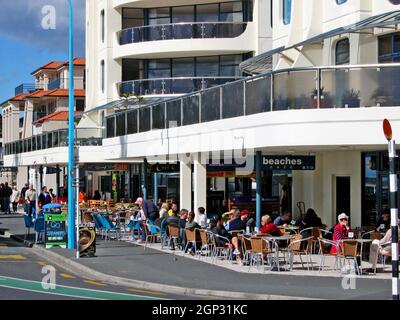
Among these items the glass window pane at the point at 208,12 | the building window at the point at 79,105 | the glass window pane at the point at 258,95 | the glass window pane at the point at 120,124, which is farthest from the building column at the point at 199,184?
the building window at the point at 79,105

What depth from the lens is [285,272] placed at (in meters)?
19.8

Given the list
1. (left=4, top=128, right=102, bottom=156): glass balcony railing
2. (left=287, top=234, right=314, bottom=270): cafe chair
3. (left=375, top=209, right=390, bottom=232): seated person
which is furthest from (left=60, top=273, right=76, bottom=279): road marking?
(left=4, top=128, right=102, bottom=156): glass balcony railing

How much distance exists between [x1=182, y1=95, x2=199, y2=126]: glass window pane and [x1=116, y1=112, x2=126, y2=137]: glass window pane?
699 centimetres

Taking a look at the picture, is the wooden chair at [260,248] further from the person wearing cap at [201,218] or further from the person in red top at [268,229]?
the person wearing cap at [201,218]

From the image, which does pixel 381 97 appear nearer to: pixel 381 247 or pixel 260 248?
pixel 381 247

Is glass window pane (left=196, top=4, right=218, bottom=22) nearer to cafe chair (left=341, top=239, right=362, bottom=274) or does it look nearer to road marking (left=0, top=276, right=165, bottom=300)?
cafe chair (left=341, top=239, right=362, bottom=274)

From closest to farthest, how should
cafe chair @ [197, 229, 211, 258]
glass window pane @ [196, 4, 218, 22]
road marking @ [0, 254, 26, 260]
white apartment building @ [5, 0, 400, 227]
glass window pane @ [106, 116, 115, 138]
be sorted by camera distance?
white apartment building @ [5, 0, 400, 227] → cafe chair @ [197, 229, 211, 258] → road marking @ [0, 254, 26, 260] → glass window pane @ [106, 116, 115, 138] → glass window pane @ [196, 4, 218, 22]

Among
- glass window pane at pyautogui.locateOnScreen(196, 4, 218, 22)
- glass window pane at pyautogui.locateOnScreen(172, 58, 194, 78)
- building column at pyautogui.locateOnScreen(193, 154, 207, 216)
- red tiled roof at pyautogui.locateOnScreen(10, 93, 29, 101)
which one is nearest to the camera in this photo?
building column at pyautogui.locateOnScreen(193, 154, 207, 216)

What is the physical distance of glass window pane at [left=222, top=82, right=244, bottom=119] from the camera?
927 inches

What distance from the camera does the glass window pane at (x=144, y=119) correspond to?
1254 inches

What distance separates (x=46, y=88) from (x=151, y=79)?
36418 millimetres

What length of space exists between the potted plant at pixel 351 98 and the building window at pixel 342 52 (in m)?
6.31

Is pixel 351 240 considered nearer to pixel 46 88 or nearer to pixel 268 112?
pixel 268 112
